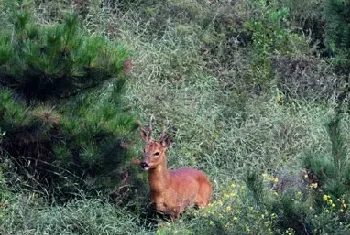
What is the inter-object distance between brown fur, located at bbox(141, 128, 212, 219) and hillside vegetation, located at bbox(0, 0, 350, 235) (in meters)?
0.15

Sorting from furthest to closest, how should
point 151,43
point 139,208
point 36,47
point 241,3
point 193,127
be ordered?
1. point 241,3
2. point 151,43
3. point 193,127
4. point 139,208
5. point 36,47

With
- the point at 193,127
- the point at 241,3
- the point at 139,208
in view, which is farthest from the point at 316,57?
the point at 139,208

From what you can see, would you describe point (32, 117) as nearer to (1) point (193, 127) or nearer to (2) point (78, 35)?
(2) point (78, 35)

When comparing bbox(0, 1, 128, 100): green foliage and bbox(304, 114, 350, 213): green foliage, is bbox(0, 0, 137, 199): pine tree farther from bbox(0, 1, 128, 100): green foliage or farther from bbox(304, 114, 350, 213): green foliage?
bbox(304, 114, 350, 213): green foliage

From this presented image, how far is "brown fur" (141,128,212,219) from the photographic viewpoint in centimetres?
1028

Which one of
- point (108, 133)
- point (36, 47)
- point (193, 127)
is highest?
point (36, 47)

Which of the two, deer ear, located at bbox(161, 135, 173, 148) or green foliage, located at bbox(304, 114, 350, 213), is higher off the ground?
green foliage, located at bbox(304, 114, 350, 213)

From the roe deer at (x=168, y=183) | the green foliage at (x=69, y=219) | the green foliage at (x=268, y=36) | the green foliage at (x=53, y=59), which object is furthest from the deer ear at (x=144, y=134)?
the green foliage at (x=268, y=36)

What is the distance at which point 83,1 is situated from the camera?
14.5m

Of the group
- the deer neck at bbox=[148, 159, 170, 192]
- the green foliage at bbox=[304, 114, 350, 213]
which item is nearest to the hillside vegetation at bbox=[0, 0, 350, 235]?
the green foliage at bbox=[304, 114, 350, 213]

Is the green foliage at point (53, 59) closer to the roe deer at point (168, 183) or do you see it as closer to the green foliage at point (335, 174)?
the roe deer at point (168, 183)

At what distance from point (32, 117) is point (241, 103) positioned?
3.92 metres

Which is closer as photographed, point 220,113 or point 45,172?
point 45,172

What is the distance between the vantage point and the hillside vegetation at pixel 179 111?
8656 millimetres
